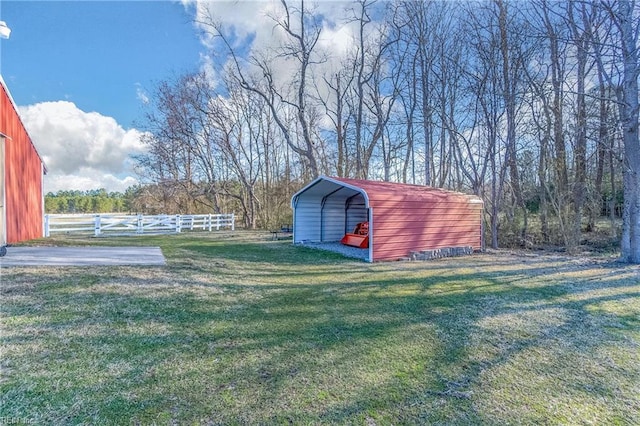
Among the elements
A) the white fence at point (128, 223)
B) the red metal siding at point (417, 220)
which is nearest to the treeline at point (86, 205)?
the white fence at point (128, 223)

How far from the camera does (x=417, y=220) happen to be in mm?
9531

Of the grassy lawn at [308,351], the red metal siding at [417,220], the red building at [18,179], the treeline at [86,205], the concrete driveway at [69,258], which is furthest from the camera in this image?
the treeline at [86,205]

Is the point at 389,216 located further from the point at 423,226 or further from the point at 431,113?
the point at 431,113

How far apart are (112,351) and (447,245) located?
9653mm

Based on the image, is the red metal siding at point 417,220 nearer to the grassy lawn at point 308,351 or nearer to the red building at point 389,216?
the red building at point 389,216

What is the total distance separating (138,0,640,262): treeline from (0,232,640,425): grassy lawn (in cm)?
542

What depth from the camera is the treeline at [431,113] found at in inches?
400

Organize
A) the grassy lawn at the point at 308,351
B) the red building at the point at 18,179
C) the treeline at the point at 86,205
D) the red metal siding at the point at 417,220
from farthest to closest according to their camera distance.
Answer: the treeline at the point at 86,205 < the red metal siding at the point at 417,220 < the red building at the point at 18,179 < the grassy lawn at the point at 308,351

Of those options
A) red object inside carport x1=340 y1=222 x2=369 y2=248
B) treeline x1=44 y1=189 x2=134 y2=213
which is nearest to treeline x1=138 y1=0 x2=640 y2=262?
red object inside carport x1=340 y1=222 x2=369 y2=248

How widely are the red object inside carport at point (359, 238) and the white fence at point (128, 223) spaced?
921 centimetres

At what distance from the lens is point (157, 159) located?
20531 mm

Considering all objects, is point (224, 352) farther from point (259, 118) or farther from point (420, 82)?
point (259, 118)

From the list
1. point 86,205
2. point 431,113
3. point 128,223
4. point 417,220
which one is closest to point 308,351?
point 417,220

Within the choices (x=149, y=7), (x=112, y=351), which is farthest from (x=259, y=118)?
(x=112, y=351)
